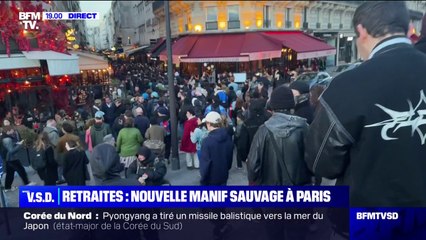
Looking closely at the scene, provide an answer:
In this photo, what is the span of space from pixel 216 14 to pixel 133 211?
2051cm

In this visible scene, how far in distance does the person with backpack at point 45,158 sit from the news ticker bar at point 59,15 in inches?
91.7

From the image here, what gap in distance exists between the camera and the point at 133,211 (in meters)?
2.38

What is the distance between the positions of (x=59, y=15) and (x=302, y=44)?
18400mm

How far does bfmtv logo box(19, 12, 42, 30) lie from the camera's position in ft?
27.4

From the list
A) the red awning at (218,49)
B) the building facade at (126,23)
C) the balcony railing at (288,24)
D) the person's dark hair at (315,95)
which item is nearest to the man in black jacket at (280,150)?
the person's dark hair at (315,95)

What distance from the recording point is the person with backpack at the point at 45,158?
5.74 metres

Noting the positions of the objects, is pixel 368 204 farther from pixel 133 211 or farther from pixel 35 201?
pixel 35 201

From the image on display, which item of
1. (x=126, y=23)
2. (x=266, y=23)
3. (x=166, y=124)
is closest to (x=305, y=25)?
(x=266, y=23)

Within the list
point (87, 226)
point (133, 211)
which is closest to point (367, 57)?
point (133, 211)

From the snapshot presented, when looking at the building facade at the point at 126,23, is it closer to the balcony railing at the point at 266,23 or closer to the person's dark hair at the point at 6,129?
the person's dark hair at the point at 6,129

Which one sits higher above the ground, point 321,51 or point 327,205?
point 321,51

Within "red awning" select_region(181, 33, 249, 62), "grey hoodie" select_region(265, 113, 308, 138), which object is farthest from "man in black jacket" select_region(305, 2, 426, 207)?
"red awning" select_region(181, 33, 249, 62)

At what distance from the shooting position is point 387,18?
5.26 ft

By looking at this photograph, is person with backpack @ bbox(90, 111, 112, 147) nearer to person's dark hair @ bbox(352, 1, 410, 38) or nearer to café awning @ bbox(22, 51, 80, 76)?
café awning @ bbox(22, 51, 80, 76)
